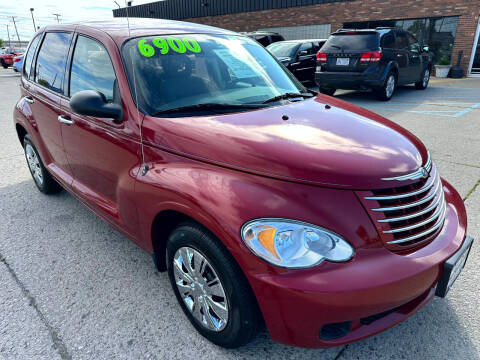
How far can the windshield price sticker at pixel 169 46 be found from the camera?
2.38 metres

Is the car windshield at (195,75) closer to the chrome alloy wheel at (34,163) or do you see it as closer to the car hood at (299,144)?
the car hood at (299,144)

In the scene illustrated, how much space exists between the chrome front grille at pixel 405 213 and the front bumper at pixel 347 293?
0.24 ft

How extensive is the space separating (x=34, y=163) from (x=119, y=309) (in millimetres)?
2551

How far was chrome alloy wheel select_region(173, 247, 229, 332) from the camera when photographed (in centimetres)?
184

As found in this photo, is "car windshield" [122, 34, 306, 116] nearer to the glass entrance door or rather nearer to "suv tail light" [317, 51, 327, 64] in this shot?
"suv tail light" [317, 51, 327, 64]

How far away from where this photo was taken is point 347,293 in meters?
1.47

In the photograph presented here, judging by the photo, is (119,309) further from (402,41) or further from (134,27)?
(402,41)

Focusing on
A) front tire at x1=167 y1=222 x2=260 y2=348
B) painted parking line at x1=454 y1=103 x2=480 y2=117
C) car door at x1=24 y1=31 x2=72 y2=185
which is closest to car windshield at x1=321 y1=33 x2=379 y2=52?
painted parking line at x1=454 y1=103 x2=480 y2=117

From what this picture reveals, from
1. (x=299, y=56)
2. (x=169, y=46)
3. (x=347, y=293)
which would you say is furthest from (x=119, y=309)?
(x=299, y=56)

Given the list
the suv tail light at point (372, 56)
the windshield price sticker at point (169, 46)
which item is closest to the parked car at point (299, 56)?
the suv tail light at point (372, 56)

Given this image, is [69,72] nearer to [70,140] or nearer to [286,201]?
[70,140]

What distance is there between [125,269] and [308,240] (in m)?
1.73

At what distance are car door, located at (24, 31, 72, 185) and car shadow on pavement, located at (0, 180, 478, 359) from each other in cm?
63

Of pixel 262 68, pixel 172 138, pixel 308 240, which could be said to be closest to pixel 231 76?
pixel 262 68
